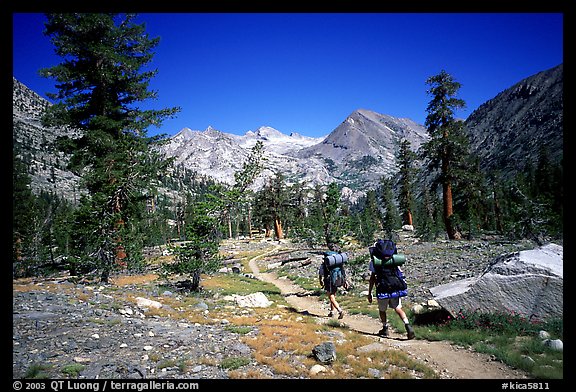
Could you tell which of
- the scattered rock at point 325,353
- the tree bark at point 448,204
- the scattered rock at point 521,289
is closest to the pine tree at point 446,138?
the tree bark at point 448,204

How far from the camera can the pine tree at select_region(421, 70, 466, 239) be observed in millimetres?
22734

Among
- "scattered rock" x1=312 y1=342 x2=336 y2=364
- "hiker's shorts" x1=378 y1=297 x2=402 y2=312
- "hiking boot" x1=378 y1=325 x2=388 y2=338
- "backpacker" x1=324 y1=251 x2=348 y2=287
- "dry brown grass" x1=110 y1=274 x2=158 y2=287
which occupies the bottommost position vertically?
"hiking boot" x1=378 y1=325 x2=388 y2=338

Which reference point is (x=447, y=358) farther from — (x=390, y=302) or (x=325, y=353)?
(x=325, y=353)

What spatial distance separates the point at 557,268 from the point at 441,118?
65.8 feet

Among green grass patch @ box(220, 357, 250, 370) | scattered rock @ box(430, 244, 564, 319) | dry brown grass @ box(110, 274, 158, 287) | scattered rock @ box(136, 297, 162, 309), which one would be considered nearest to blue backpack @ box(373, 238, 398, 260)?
scattered rock @ box(430, 244, 564, 319)

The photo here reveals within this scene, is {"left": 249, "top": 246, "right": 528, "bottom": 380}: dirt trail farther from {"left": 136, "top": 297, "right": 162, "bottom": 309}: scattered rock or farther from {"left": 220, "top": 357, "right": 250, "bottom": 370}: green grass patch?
{"left": 136, "top": 297, "right": 162, "bottom": 309}: scattered rock

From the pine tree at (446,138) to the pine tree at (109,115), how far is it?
2190cm

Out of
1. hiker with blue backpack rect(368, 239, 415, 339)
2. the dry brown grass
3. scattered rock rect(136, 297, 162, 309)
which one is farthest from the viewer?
the dry brown grass

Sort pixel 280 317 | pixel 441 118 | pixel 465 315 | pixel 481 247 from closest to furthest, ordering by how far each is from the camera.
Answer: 1. pixel 465 315
2. pixel 280 317
3. pixel 481 247
4. pixel 441 118

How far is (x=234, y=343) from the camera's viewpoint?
20.7 feet

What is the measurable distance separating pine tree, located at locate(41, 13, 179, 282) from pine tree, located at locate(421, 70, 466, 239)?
21.9 metres

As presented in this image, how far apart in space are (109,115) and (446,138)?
2543cm

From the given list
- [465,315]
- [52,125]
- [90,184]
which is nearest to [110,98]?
[52,125]
